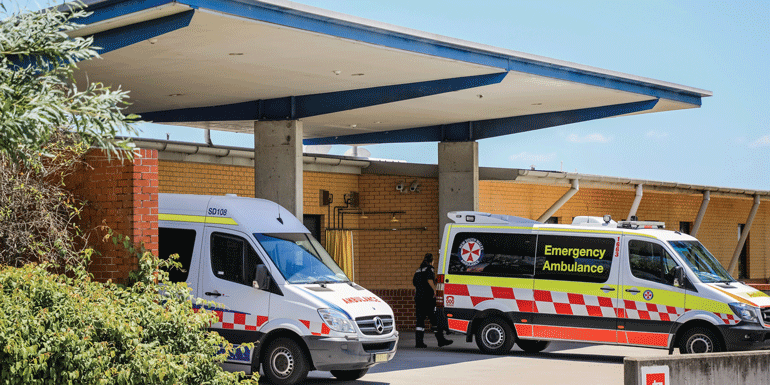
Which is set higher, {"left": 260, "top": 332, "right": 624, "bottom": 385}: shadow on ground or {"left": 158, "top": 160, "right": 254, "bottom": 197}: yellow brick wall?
{"left": 158, "top": 160, "right": 254, "bottom": 197}: yellow brick wall

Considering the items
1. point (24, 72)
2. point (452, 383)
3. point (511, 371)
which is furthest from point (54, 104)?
point (511, 371)

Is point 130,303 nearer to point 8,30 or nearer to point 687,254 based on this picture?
point 8,30

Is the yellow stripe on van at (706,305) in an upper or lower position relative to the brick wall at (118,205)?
lower

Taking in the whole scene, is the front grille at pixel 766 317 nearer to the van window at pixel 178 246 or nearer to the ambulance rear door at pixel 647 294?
the ambulance rear door at pixel 647 294

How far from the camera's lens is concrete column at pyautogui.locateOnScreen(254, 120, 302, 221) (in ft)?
52.1

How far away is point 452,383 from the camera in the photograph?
1182cm

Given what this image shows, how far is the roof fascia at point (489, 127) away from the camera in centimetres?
1775

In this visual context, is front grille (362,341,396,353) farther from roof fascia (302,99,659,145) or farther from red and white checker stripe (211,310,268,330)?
roof fascia (302,99,659,145)

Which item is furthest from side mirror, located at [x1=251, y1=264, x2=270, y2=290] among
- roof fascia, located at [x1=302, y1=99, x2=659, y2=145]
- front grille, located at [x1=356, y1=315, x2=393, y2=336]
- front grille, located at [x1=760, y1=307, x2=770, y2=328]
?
roof fascia, located at [x1=302, y1=99, x2=659, y2=145]

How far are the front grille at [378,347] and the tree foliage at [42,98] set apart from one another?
559cm

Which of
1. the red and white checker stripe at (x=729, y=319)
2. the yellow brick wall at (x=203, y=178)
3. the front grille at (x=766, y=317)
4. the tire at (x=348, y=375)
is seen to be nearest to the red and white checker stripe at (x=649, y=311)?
the red and white checker stripe at (x=729, y=319)

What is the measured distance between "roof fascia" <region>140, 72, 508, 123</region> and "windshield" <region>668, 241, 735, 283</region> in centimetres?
371

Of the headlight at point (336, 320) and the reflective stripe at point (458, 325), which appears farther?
the reflective stripe at point (458, 325)

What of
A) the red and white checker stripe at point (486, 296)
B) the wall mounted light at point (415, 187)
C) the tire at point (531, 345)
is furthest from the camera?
the wall mounted light at point (415, 187)
